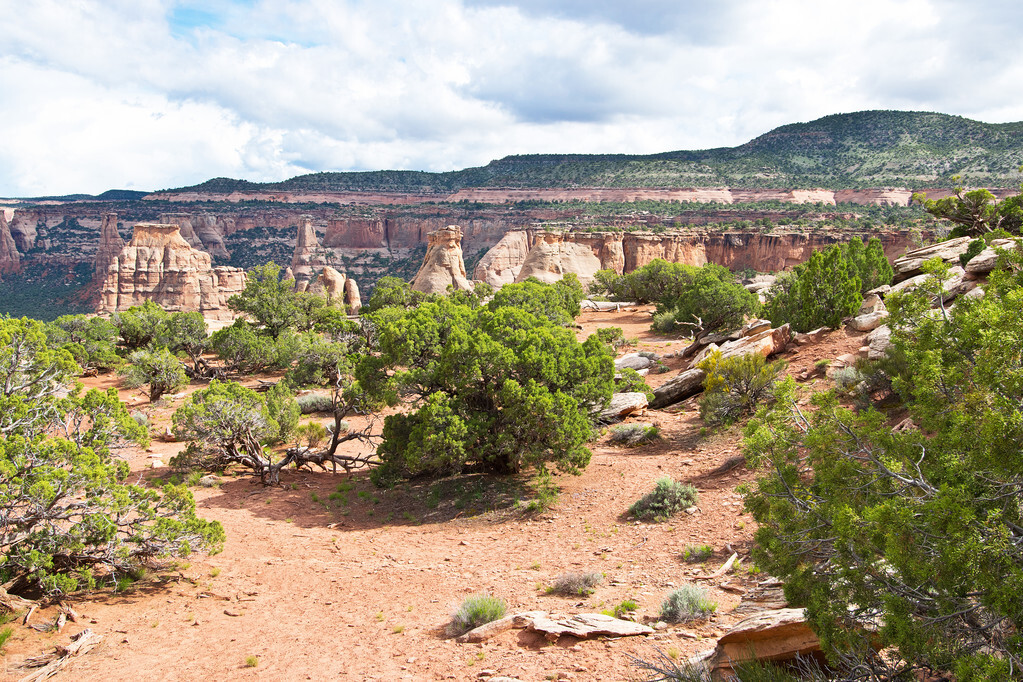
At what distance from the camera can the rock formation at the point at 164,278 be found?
80.4 meters

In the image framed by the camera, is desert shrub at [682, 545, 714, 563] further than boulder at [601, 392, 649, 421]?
No

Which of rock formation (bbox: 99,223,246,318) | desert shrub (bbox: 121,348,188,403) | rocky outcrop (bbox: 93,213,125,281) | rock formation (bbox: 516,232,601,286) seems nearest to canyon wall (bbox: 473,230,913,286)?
rock formation (bbox: 516,232,601,286)

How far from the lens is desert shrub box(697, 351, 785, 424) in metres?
15.8

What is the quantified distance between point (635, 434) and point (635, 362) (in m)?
8.50

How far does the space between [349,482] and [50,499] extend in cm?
824

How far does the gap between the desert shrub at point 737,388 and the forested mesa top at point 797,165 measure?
6405cm

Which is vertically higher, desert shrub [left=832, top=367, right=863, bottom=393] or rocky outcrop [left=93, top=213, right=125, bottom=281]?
rocky outcrop [left=93, top=213, right=125, bottom=281]

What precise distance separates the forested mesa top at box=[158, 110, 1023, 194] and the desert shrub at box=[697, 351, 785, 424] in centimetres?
6405

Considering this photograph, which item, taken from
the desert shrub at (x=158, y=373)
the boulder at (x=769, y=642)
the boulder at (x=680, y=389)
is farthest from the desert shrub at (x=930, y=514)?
the desert shrub at (x=158, y=373)

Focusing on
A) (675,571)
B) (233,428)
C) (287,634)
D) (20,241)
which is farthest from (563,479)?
(20,241)

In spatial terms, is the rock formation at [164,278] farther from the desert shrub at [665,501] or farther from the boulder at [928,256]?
the desert shrub at [665,501]

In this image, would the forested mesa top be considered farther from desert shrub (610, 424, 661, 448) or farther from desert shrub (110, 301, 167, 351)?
desert shrub (110, 301, 167, 351)

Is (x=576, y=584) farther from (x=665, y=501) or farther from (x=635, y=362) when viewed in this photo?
(x=635, y=362)

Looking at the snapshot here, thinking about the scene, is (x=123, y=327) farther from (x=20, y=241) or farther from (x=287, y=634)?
(x=20, y=241)
